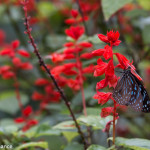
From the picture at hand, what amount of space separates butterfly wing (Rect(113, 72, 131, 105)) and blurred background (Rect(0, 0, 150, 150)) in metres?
0.21

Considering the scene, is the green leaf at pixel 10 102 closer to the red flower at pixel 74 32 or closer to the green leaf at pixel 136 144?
the red flower at pixel 74 32

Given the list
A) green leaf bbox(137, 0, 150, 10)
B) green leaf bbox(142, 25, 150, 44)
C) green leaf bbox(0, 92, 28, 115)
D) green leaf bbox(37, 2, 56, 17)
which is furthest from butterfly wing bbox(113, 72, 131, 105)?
green leaf bbox(37, 2, 56, 17)

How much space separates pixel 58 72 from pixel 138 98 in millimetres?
613

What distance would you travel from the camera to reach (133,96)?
882 millimetres

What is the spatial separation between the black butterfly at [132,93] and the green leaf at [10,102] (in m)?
1.37

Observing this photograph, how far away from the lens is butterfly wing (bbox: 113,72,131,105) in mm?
845

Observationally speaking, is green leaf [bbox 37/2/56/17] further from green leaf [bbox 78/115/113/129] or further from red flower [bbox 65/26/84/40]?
green leaf [bbox 78/115/113/129]

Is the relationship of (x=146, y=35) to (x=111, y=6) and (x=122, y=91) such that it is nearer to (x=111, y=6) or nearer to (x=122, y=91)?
(x=111, y=6)

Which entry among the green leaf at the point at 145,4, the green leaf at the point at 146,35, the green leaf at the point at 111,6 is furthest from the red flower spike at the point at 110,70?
the green leaf at the point at 145,4

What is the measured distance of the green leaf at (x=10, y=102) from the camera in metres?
2.13

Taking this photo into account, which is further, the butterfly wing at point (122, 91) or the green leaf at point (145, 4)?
the green leaf at point (145, 4)

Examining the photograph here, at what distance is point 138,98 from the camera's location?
2.89ft

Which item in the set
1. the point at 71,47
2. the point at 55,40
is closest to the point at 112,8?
the point at 71,47

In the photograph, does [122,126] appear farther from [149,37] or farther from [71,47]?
[71,47]
